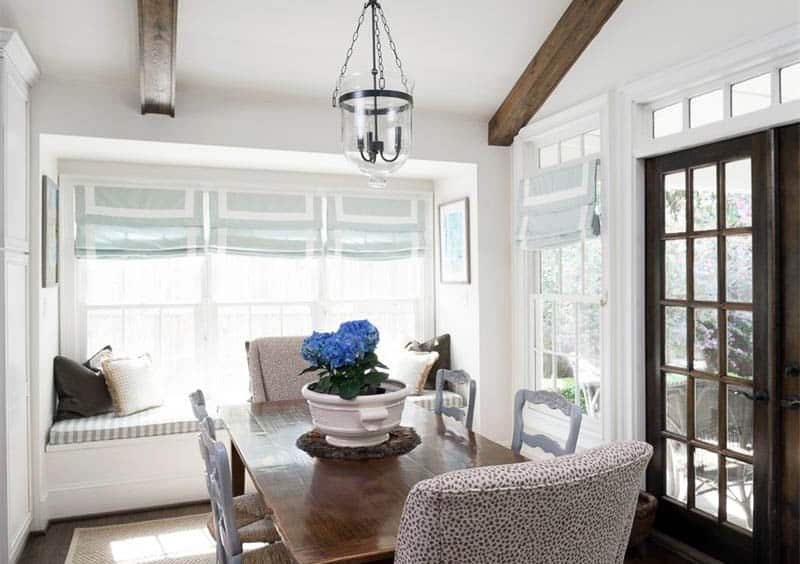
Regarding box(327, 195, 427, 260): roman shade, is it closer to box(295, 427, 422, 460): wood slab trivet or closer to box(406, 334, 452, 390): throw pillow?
box(406, 334, 452, 390): throw pillow

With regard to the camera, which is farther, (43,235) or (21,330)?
(43,235)

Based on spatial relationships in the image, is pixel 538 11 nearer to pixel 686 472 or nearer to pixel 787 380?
pixel 787 380

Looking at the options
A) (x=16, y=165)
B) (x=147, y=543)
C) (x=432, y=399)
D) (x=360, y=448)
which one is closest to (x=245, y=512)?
(x=360, y=448)

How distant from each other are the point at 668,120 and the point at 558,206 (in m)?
0.83

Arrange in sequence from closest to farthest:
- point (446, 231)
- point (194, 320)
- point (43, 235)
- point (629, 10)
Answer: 1. point (629, 10)
2. point (43, 235)
3. point (194, 320)
4. point (446, 231)

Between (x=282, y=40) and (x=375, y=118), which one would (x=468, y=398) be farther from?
(x=282, y=40)

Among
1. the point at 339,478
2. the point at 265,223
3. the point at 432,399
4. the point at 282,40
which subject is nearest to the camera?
the point at 339,478

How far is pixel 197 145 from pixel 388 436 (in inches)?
89.6

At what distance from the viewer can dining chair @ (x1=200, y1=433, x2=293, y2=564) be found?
5.27 ft

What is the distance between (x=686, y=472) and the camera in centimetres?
302

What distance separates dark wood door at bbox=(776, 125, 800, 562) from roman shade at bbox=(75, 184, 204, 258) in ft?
11.8

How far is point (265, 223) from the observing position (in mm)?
4656

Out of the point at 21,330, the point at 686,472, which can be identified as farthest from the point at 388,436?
the point at 21,330

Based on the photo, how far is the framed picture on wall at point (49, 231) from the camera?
136 inches
